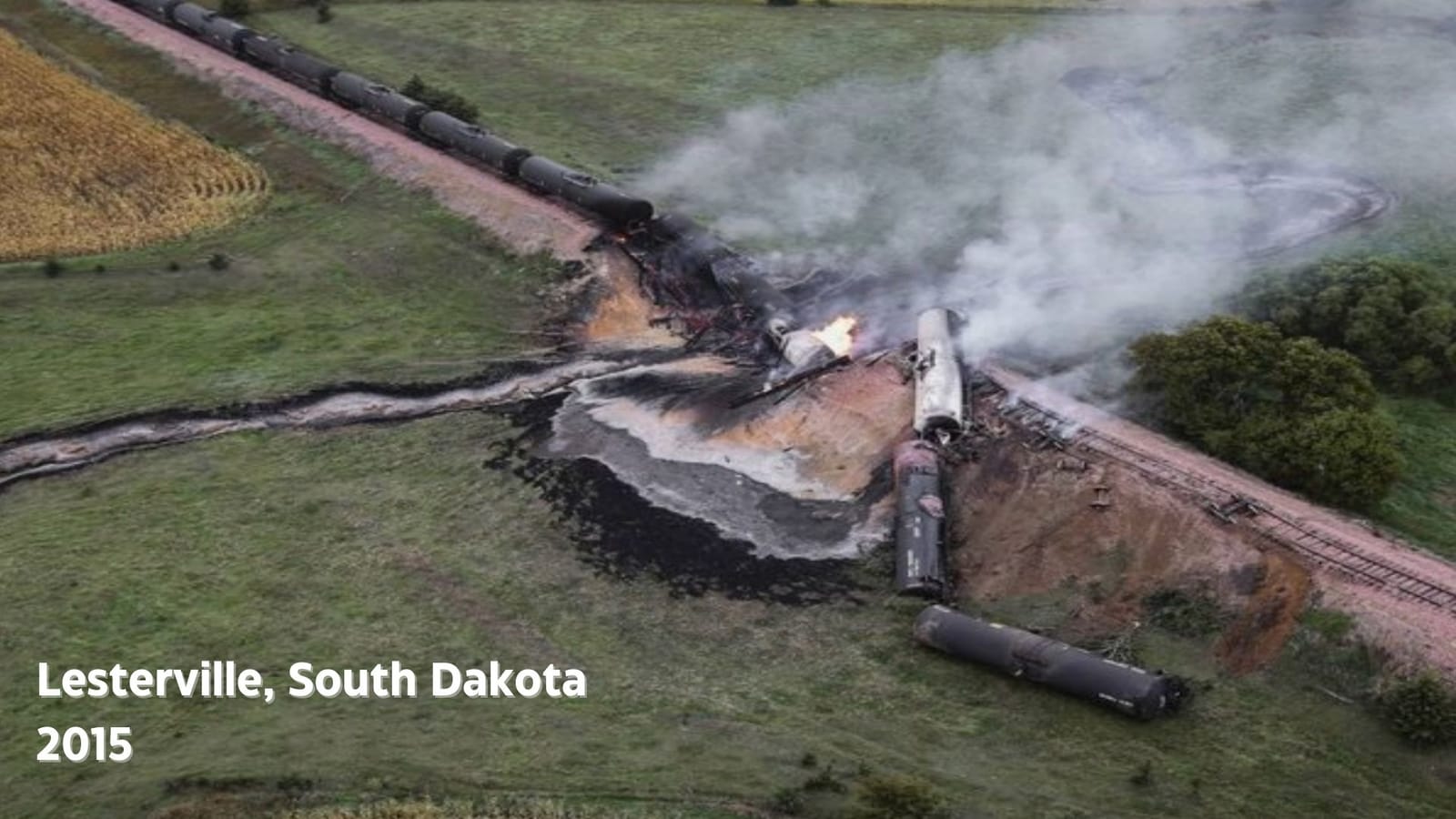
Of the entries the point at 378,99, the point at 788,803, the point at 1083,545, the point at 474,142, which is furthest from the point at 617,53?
the point at 788,803

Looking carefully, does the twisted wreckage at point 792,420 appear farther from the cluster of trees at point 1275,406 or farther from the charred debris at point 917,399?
the cluster of trees at point 1275,406

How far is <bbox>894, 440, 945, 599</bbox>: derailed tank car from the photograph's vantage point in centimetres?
3956

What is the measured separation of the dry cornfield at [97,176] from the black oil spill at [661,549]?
30098 mm

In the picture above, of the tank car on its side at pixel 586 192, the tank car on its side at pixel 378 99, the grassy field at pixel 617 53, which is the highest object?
the grassy field at pixel 617 53

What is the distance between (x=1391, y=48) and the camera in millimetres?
86062

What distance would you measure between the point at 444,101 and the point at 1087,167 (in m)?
34.0

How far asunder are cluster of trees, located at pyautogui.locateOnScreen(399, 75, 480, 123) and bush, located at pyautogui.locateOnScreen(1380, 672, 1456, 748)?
182ft

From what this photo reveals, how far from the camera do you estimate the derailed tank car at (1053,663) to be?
113 ft

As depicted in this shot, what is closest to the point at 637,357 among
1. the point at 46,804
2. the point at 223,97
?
the point at 46,804

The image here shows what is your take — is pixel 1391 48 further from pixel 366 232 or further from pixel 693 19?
pixel 366 232

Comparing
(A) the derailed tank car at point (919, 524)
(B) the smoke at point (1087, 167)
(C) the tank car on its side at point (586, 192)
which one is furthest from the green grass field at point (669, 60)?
(A) the derailed tank car at point (919, 524)

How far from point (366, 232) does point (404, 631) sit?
31.6 metres

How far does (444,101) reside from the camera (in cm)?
7594

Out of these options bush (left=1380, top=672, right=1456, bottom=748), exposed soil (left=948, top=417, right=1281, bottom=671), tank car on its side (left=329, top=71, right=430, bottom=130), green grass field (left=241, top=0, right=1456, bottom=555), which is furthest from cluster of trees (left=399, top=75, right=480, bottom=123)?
bush (left=1380, top=672, right=1456, bottom=748)
